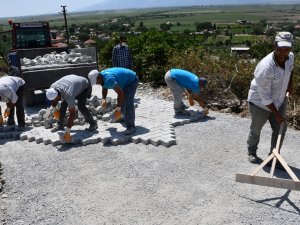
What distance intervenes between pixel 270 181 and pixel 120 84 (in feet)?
10.5

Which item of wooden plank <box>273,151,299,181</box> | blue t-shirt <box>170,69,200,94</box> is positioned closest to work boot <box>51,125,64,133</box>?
blue t-shirt <box>170,69,200,94</box>

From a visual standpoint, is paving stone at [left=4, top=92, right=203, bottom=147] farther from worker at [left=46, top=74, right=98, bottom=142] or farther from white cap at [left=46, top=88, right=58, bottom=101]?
white cap at [left=46, top=88, right=58, bottom=101]

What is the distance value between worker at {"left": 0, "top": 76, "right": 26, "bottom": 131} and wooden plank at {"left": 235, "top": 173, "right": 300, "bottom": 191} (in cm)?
461

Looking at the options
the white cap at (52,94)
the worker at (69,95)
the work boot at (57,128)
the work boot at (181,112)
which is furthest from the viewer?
the work boot at (181,112)

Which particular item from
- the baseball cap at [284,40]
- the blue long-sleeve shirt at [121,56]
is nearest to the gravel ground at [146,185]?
the baseball cap at [284,40]

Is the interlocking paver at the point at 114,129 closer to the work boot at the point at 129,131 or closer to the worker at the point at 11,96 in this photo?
the work boot at the point at 129,131

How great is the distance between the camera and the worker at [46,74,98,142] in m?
6.45

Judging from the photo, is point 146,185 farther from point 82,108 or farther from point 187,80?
point 187,80

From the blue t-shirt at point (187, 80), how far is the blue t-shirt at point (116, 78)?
3.61 feet

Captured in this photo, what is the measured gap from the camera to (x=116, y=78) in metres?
6.59

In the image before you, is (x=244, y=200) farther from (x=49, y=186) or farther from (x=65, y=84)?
(x=65, y=84)

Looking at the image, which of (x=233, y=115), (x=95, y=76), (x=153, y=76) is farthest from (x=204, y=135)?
(x=153, y=76)

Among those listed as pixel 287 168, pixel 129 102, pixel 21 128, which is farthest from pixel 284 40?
pixel 21 128

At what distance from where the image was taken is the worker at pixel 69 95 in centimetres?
645
